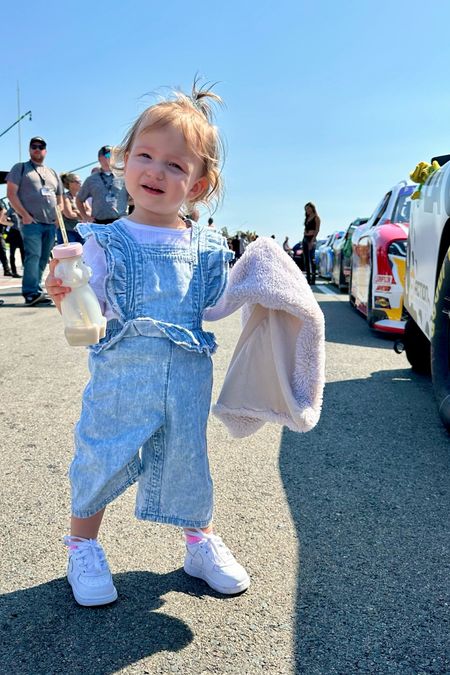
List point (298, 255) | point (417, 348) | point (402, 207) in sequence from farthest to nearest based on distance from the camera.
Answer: point (298, 255)
point (402, 207)
point (417, 348)

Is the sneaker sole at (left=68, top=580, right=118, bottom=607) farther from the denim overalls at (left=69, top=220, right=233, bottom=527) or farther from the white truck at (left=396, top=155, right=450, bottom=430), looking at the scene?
the white truck at (left=396, top=155, right=450, bottom=430)

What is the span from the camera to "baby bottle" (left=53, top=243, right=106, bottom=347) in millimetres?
1541

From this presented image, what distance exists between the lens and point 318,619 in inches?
65.5

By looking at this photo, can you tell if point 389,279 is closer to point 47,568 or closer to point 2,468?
point 2,468

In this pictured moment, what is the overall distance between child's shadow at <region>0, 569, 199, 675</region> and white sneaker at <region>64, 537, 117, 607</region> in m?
0.03

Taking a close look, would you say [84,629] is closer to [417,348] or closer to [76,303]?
[76,303]

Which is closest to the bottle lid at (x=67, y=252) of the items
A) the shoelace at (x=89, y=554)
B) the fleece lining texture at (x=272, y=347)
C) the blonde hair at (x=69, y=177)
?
the fleece lining texture at (x=272, y=347)

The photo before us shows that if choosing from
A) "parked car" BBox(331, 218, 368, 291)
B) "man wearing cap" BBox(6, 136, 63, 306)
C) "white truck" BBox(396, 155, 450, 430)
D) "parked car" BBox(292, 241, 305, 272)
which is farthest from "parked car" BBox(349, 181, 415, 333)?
"parked car" BBox(292, 241, 305, 272)

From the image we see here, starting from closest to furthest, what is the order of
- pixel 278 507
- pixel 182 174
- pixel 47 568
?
1. pixel 182 174
2. pixel 47 568
3. pixel 278 507

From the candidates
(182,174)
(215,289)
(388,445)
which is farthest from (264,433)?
(182,174)

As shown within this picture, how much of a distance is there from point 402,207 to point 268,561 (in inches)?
210

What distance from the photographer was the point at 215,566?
1.80 meters

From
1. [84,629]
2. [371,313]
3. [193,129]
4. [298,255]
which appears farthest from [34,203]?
[298,255]

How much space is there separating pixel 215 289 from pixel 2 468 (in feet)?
4.30
